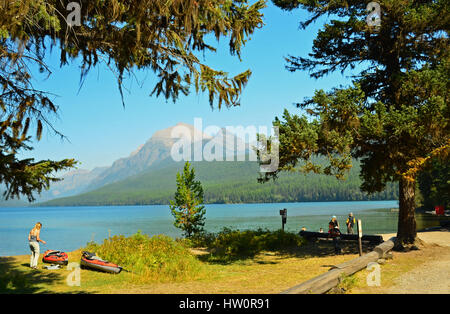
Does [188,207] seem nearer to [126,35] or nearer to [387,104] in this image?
[387,104]

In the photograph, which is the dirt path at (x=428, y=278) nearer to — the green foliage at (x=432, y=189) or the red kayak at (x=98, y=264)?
the red kayak at (x=98, y=264)

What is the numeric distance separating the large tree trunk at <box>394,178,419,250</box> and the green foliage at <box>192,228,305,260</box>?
588 cm

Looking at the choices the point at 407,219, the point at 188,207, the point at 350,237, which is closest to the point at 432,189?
the point at 350,237

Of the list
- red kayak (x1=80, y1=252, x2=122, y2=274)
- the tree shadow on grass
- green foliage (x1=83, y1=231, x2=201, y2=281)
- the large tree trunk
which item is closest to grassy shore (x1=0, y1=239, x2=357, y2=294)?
the tree shadow on grass

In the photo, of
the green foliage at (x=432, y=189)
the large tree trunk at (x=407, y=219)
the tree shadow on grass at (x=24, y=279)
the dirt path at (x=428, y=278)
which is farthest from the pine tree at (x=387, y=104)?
the green foliage at (x=432, y=189)

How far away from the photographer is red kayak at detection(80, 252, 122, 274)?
14.3m

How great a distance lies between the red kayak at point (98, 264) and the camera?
14297 mm

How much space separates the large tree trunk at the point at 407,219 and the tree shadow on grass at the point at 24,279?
13825 mm

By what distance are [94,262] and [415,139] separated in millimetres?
13596

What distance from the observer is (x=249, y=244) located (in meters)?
20.4

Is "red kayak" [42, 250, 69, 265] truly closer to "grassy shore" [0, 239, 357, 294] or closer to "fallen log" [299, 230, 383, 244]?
"grassy shore" [0, 239, 357, 294]
